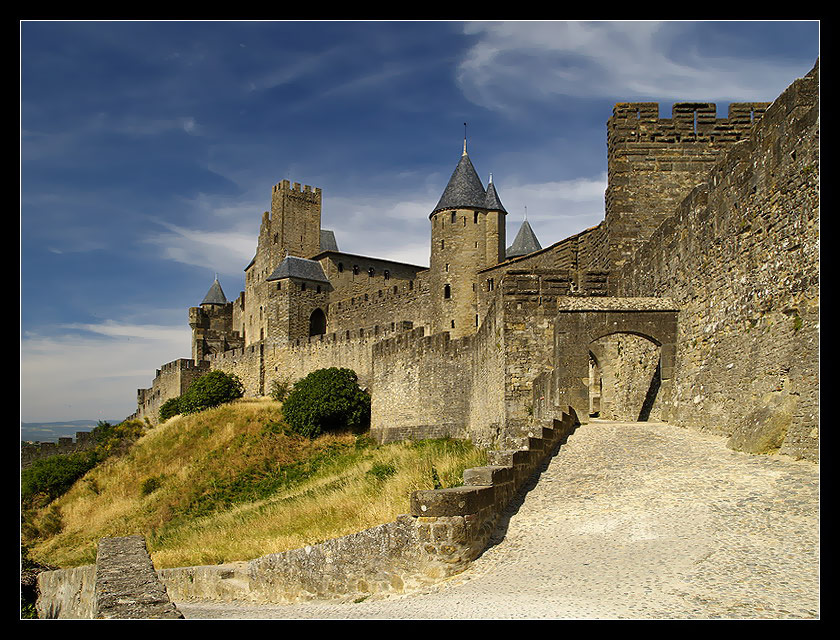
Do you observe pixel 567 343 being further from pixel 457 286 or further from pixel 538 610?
pixel 457 286

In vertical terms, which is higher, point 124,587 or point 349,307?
point 349,307

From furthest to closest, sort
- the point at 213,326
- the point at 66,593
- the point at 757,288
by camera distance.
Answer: the point at 213,326
the point at 757,288
the point at 66,593

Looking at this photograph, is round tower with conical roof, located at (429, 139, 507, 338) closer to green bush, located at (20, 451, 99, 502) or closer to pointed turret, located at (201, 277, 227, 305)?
green bush, located at (20, 451, 99, 502)

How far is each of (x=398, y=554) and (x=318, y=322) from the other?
42.2 meters

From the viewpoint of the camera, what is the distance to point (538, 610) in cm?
522

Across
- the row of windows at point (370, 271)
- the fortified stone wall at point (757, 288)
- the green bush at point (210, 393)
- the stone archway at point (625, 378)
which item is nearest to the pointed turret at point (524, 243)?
the row of windows at point (370, 271)

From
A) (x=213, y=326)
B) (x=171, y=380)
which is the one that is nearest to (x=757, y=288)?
(x=171, y=380)

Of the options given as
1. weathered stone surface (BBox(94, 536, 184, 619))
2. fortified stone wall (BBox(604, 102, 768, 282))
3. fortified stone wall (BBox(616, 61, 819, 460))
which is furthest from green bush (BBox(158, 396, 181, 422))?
weathered stone surface (BBox(94, 536, 184, 619))

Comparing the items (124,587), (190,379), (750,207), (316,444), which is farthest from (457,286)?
(124,587)

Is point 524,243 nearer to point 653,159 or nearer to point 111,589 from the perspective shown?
point 653,159

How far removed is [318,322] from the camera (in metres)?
48.7

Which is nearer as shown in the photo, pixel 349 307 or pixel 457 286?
pixel 457 286
